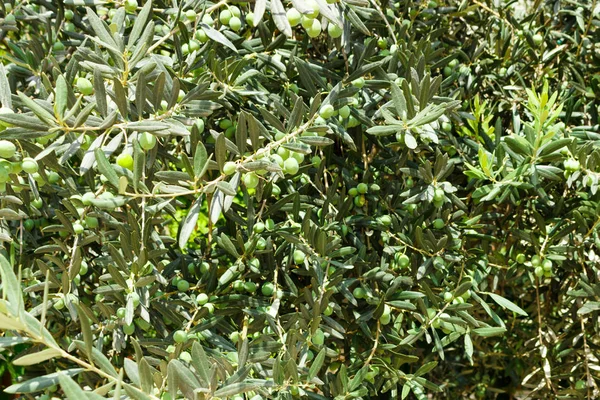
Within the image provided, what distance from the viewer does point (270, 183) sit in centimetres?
137

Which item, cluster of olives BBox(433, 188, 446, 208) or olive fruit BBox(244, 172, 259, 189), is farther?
cluster of olives BBox(433, 188, 446, 208)

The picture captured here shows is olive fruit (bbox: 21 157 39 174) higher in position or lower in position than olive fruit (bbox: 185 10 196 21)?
lower

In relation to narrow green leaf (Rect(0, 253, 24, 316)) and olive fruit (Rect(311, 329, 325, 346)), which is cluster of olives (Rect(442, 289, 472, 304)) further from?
narrow green leaf (Rect(0, 253, 24, 316))

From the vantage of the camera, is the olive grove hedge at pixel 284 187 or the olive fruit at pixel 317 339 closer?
the olive grove hedge at pixel 284 187

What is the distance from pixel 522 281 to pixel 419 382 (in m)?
0.91

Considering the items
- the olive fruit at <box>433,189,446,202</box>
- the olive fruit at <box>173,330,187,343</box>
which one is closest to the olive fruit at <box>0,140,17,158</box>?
the olive fruit at <box>173,330,187,343</box>

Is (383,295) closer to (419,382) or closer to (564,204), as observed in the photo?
(419,382)

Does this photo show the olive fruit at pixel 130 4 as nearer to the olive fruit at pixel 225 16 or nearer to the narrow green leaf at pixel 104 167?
the olive fruit at pixel 225 16

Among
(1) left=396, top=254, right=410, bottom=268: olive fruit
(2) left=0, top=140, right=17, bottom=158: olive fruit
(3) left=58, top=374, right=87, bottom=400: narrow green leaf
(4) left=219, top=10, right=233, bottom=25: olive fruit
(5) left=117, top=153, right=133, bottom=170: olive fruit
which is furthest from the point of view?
(1) left=396, top=254, right=410, bottom=268: olive fruit

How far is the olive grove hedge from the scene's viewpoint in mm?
1138

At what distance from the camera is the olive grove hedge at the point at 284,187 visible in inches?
44.8

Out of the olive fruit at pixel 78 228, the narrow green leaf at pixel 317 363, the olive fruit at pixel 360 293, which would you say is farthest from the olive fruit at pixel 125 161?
the olive fruit at pixel 360 293

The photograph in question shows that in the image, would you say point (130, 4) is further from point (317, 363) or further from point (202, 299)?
point (317, 363)

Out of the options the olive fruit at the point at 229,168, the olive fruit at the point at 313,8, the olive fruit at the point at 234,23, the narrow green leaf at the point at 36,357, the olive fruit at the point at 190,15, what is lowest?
the narrow green leaf at the point at 36,357
